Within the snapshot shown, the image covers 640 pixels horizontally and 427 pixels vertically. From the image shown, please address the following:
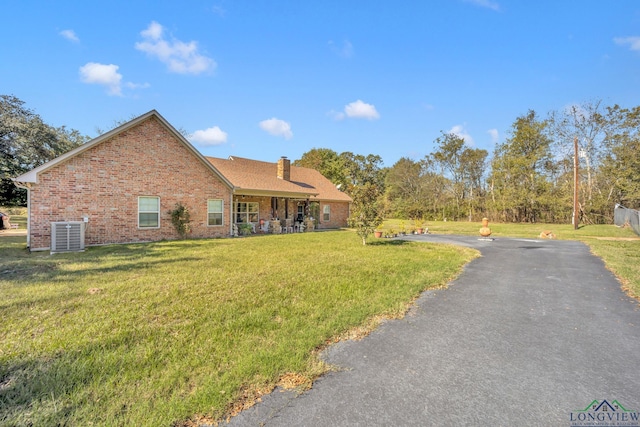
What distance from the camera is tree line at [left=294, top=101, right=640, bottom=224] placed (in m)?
27.5

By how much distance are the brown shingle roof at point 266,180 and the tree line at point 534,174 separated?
261 cm

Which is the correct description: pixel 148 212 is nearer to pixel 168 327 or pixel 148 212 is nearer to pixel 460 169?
pixel 168 327

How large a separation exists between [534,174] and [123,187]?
37.3 meters

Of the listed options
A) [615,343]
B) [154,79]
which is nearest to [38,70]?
[154,79]

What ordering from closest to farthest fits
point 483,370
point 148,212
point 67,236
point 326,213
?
point 483,370, point 67,236, point 148,212, point 326,213

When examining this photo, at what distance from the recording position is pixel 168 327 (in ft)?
13.0

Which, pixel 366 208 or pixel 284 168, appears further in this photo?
pixel 284 168

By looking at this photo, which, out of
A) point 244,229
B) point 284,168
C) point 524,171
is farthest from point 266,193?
point 524,171

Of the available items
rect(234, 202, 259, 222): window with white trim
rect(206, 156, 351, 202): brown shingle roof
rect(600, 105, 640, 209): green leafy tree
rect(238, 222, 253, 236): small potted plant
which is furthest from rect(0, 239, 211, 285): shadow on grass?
rect(600, 105, 640, 209): green leafy tree

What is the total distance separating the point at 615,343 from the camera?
375cm

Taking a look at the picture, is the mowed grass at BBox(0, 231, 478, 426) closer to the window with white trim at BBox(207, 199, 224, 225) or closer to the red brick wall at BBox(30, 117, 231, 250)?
the red brick wall at BBox(30, 117, 231, 250)

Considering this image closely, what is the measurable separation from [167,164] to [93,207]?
3.36 meters

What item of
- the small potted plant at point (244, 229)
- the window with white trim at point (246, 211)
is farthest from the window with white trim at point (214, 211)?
the window with white trim at point (246, 211)

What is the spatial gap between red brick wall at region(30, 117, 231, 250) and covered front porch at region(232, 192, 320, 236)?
2.52m
